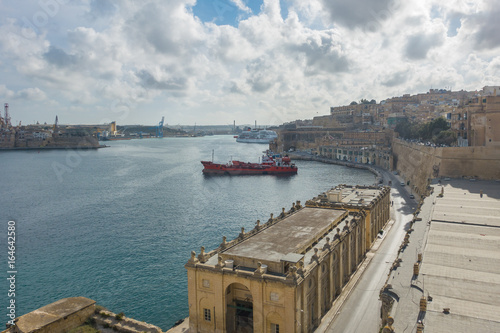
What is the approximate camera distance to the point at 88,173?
3703 inches

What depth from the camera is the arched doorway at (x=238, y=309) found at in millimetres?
19078

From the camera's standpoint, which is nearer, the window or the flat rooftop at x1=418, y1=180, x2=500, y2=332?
the flat rooftop at x1=418, y1=180, x2=500, y2=332

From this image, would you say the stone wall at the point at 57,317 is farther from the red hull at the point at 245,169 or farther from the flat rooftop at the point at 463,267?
the red hull at the point at 245,169

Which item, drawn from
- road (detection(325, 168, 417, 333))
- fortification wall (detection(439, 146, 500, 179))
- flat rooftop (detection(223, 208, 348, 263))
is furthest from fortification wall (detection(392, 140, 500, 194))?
flat rooftop (detection(223, 208, 348, 263))

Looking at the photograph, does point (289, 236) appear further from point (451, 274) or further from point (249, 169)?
point (249, 169)

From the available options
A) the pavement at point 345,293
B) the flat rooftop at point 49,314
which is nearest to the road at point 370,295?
the pavement at point 345,293

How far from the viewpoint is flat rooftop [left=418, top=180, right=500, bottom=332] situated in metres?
14.4

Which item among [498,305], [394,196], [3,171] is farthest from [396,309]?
[3,171]

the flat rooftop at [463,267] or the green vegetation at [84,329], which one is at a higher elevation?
the flat rooftop at [463,267]

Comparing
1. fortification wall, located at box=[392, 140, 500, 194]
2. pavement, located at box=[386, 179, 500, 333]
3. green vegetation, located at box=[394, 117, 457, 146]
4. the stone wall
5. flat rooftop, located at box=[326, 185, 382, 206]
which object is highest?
green vegetation, located at box=[394, 117, 457, 146]

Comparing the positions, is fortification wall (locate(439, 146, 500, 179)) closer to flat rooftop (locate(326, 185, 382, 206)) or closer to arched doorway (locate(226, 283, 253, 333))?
flat rooftop (locate(326, 185, 382, 206))

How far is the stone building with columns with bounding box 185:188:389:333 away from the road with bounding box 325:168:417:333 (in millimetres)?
1060

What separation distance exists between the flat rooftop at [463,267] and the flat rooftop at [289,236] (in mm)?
6262

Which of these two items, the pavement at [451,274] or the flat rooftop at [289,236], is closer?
the pavement at [451,274]
